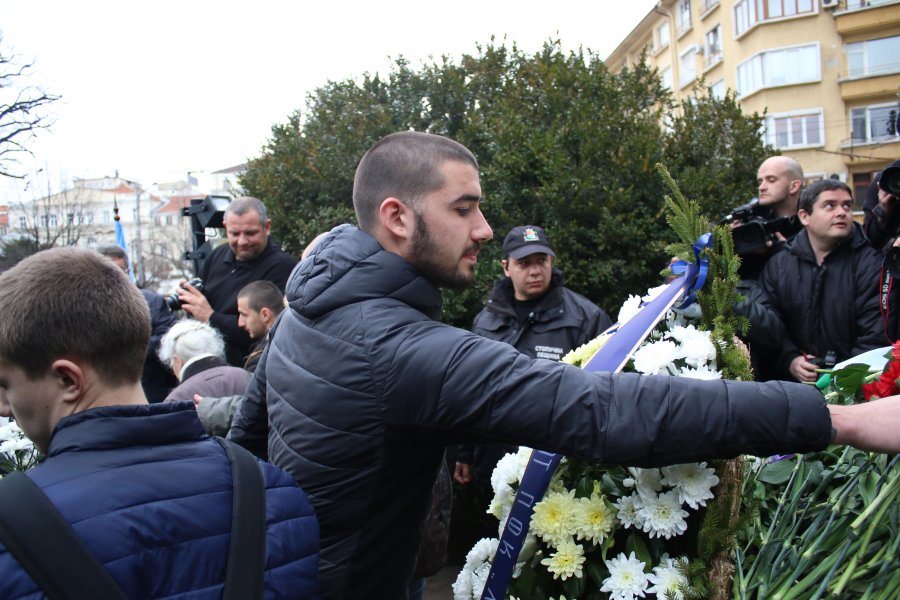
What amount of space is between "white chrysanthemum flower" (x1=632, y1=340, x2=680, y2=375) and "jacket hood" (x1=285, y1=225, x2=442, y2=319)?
589 millimetres

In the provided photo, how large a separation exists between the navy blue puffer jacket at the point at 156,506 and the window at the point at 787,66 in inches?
1280

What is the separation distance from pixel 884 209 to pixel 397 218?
2.98 m

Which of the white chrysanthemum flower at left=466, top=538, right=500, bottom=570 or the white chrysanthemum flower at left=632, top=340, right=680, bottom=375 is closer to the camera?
the white chrysanthemum flower at left=632, top=340, right=680, bottom=375

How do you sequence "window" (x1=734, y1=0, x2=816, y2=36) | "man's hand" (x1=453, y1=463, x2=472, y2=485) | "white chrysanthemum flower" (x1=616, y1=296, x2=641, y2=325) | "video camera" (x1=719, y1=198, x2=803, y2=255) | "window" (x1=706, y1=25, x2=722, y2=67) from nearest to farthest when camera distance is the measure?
1. "white chrysanthemum flower" (x1=616, y1=296, x2=641, y2=325)
2. "video camera" (x1=719, y1=198, x2=803, y2=255)
3. "man's hand" (x1=453, y1=463, x2=472, y2=485)
4. "window" (x1=734, y1=0, x2=816, y2=36)
5. "window" (x1=706, y1=25, x2=722, y2=67)

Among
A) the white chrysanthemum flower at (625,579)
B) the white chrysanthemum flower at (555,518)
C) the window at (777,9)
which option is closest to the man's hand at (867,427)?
the white chrysanthemum flower at (625,579)

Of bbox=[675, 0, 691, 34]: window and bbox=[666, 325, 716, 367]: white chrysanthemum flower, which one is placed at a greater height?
bbox=[675, 0, 691, 34]: window

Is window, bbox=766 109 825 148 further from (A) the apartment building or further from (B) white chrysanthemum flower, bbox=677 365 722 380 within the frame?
(B) white chrysanthemum flower, bbox=677 365 722 380

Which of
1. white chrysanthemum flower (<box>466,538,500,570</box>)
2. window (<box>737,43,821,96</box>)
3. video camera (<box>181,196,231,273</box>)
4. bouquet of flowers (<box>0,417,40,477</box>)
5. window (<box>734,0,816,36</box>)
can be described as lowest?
white chrysanthemum flower (<box>466,538,500,570</box>)

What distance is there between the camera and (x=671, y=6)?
37156 millimetres

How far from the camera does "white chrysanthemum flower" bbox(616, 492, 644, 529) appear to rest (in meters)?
1.83

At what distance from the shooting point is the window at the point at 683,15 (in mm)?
35562

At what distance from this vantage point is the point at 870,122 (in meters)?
30.3

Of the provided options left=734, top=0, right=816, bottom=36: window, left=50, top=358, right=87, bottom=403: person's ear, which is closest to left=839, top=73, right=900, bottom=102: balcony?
left=734, top=0, right=816, bottom=36: window

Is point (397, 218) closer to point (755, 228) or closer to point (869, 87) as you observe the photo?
point (755, 228)
